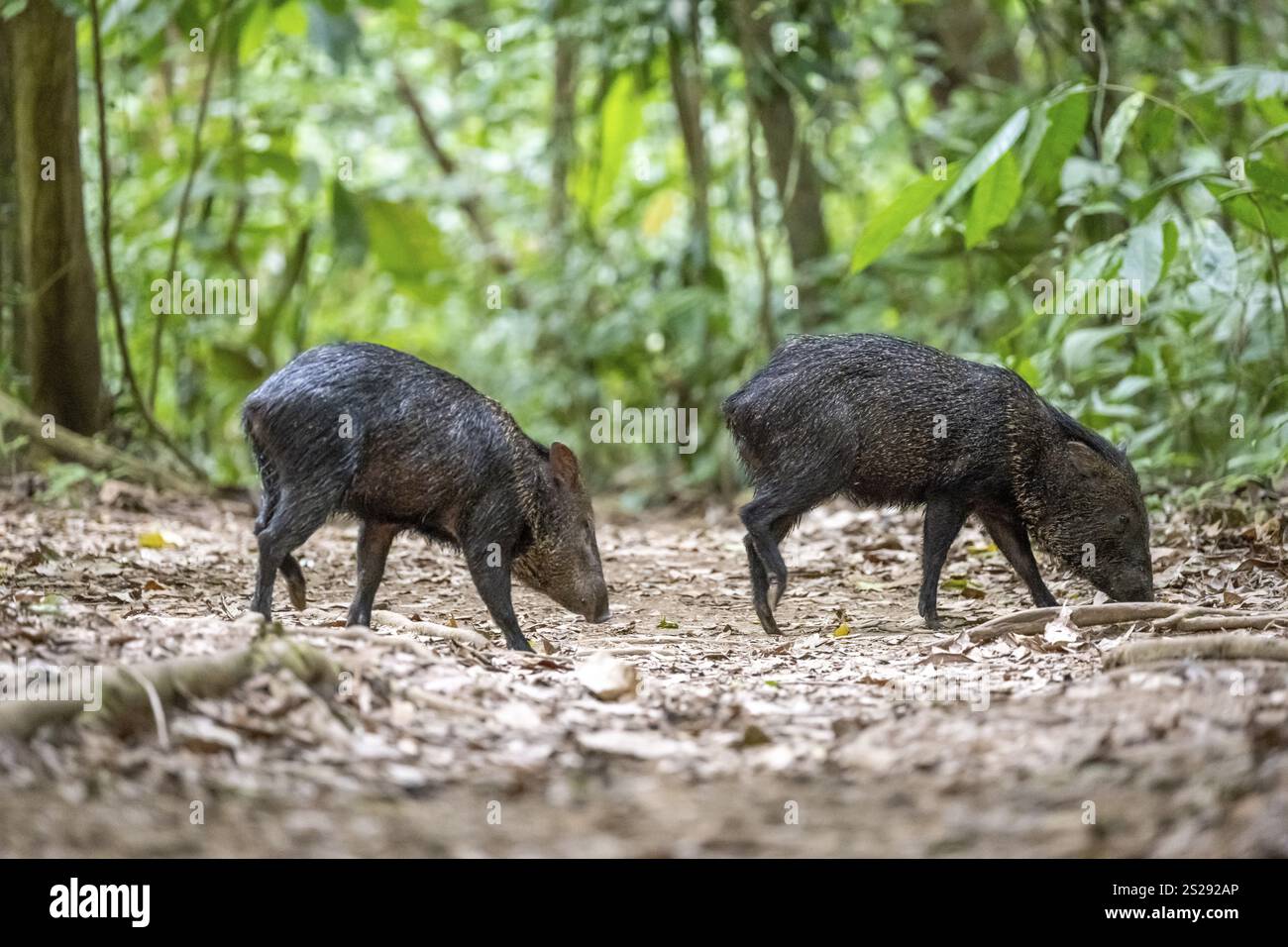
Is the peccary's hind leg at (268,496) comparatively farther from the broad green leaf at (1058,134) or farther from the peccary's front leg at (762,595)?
the broad green leaf at (1058,134)

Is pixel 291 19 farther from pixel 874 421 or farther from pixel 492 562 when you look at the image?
pixel 492 562

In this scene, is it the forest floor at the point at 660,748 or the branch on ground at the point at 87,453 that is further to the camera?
the branch on ground at the point at 87,453

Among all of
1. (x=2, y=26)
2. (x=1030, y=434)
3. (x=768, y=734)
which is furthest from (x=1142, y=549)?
(x=2, y=26)

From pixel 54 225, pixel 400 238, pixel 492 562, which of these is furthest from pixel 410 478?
pixel 400 238

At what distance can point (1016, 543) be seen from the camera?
6.34 m

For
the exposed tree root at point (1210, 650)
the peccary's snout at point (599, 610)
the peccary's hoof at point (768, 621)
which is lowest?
the peccary's hoof at point (768, 621)

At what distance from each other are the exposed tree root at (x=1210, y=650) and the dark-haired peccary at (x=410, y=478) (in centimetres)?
221

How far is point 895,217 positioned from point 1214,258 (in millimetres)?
1357

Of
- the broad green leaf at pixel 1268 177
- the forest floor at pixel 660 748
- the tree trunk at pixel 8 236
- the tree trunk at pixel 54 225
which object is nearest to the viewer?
the forest floor at pixel 660 748

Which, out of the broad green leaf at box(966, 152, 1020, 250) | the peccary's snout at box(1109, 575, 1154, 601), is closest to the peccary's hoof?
the peccary's snout at box(1109, 575, 1154, 601)

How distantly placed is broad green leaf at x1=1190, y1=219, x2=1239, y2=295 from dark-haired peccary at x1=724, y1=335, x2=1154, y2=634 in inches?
32.8

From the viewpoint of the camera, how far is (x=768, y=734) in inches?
146

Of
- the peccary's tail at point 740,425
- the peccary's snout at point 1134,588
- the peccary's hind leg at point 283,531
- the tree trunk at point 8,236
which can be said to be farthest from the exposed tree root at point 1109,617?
the tree trunk at point 8,236

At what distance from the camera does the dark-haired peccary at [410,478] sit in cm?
512
